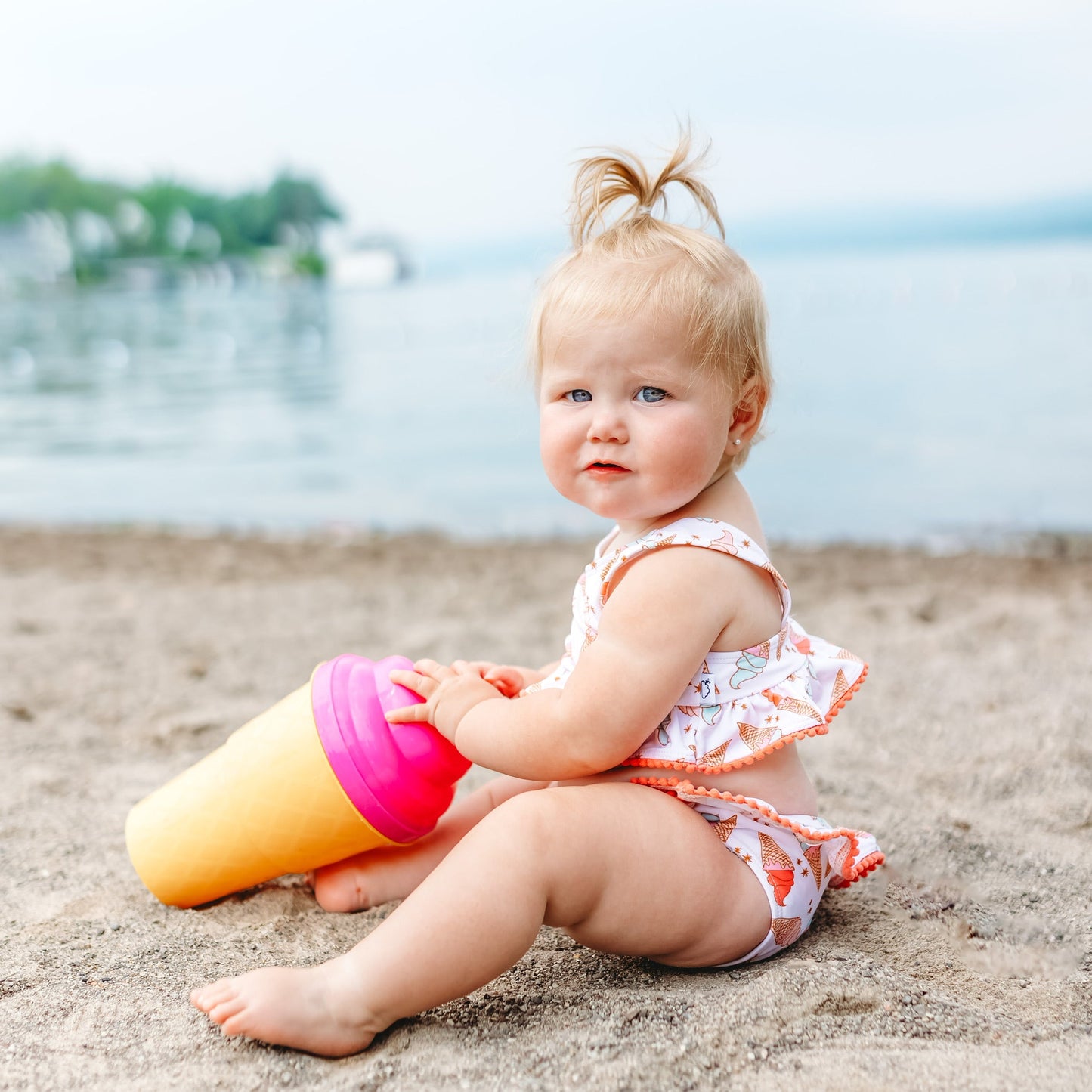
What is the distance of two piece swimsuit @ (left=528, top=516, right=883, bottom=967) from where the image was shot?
1800mm

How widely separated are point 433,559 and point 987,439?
4841 mm

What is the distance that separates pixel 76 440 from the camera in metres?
10.2

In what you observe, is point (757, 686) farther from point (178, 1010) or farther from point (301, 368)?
point (301, 368)

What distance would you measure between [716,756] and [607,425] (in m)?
0.55

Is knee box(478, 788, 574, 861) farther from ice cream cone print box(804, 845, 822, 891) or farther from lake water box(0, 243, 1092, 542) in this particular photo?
lake water box(0, 243, 1092, 542)

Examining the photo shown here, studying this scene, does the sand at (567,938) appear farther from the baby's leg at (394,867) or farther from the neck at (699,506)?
the neck at (699,506)

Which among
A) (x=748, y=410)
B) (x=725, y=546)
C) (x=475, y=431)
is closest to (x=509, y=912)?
(x=725, y=546)

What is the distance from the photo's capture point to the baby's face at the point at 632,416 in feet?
5.85

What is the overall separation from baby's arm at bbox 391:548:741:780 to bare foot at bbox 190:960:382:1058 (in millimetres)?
401

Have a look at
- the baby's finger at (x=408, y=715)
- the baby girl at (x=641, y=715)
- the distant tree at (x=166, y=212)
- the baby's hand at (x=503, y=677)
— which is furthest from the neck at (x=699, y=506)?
the distant tree at (x=166, y=212)

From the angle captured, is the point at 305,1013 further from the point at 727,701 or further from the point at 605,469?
the point at 605,469

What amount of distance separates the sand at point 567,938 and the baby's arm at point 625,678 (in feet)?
1.14

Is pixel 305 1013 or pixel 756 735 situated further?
pixel 756 735

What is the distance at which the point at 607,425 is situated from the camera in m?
1.79
